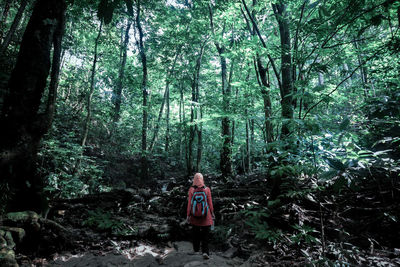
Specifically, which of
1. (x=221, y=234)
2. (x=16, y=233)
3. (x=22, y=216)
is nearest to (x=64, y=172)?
(x=22, y=216)

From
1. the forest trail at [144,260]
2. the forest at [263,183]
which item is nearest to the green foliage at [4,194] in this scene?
the forest at [263,183]

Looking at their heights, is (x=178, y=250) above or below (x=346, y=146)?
below

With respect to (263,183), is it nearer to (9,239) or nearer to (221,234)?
(221,234)

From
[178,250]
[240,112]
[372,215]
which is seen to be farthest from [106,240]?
[240,112]

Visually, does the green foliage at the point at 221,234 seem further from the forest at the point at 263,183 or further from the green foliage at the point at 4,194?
the green foliage at the point at 4,194

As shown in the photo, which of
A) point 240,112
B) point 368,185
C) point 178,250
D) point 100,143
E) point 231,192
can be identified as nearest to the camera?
point 178,250

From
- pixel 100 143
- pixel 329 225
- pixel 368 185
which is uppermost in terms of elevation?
pixel 100 143

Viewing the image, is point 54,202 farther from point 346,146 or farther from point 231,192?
point 346,146

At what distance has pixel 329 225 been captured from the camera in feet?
15.3

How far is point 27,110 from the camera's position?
364 centimetres

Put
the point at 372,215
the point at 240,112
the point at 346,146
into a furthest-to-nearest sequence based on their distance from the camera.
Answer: the point at 240,112 < the point at 372,215 < the point at 346,146

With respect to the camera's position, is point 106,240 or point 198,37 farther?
point 198,37

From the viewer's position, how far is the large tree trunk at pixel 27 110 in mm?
3475

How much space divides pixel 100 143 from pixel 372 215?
48.3 feet
